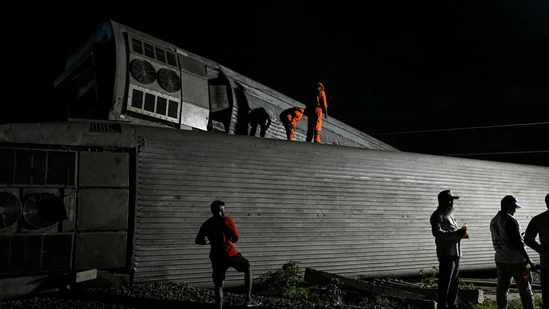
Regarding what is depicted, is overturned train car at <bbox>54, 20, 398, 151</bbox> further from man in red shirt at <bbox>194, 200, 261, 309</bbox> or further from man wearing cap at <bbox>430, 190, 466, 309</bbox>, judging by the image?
man wearing cap at <bbox>430, 190, 466, 309</bbox>

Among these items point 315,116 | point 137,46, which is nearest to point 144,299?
point 137,46

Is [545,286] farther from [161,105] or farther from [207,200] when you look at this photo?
[161,105]

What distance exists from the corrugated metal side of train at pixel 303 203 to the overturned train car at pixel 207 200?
0.7 inches

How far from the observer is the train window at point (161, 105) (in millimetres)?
8969

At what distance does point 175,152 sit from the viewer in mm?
6742

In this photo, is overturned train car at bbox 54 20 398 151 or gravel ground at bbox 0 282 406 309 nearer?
gravel ground at bbox 0 282 406 309

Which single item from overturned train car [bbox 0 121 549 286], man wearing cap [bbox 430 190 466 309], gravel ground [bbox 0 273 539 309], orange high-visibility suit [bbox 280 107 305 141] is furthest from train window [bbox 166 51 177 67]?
man wearing cap [bbox 430 190 466 309]

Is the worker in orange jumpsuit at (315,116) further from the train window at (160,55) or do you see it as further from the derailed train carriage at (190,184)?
the train window at (160,55)

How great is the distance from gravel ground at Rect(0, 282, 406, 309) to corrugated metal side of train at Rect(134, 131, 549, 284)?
0.34 metres

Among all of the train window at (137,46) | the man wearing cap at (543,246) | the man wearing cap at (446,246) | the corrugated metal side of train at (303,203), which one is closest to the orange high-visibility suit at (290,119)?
the corrugated metal side of train at (303,203)

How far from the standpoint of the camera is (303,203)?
7.79 meters

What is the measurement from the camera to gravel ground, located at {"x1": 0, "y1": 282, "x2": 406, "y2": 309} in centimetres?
531

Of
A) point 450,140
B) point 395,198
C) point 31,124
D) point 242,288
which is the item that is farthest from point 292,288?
point 450,140

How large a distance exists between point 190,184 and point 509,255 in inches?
168
